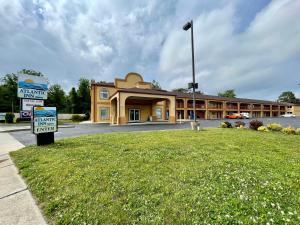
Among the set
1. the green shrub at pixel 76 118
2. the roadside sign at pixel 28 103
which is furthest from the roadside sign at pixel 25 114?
the green shrub at pixel 76 118

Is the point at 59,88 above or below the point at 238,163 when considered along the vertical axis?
above

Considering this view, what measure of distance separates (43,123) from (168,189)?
6.93 metres

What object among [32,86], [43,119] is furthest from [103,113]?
[43,119]

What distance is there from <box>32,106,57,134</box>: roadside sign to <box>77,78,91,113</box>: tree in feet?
149

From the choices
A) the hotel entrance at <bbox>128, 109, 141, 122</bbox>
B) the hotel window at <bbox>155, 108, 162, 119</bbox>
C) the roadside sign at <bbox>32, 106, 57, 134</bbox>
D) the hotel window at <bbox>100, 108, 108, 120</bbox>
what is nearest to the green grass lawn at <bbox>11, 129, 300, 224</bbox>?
the roadside sign at <bbox>32, 106, 57, 134</bbox>

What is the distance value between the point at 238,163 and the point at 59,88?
62.3 meters

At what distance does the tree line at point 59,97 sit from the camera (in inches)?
1709

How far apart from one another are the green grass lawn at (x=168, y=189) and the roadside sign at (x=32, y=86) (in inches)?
144

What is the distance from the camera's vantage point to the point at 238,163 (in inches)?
175

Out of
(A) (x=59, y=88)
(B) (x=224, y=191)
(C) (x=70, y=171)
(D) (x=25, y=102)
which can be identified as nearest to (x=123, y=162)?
(C) (x=70, y=171)

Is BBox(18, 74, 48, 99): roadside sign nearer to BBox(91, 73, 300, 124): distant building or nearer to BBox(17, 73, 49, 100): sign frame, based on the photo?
BBox(17, 73, 49, 100): sign frame

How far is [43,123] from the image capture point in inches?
296

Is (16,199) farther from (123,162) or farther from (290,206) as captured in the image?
(290,206)

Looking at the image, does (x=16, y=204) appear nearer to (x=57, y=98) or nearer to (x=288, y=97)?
(x=57, y=98)
